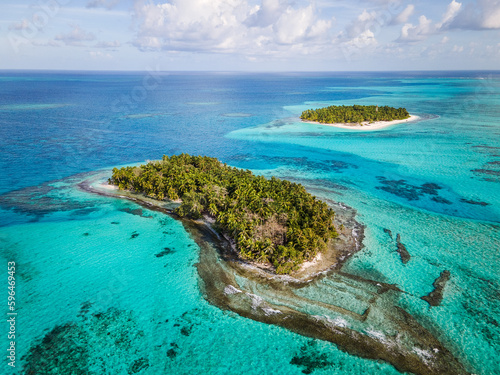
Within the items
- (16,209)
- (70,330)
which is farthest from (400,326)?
(16,209)

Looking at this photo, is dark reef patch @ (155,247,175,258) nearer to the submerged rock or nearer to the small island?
the submerged rock

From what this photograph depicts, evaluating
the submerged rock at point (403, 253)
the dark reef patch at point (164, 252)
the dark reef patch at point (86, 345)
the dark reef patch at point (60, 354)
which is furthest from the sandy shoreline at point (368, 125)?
the dark reef patch at point (60, 354)

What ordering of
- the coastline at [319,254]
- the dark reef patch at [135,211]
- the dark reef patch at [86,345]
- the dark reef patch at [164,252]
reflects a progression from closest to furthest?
the dark reef patch at [86,345]
the coastline at [319,254]
the dark reef patch at [164,252]
the dark reef patch at [135,211]

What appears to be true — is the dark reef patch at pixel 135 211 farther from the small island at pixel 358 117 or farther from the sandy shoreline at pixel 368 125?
the small island at pixel 358 117

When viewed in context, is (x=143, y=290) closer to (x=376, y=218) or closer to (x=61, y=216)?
(x=61, y=216)

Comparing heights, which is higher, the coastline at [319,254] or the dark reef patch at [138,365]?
the dark reef patch at [138,365]
